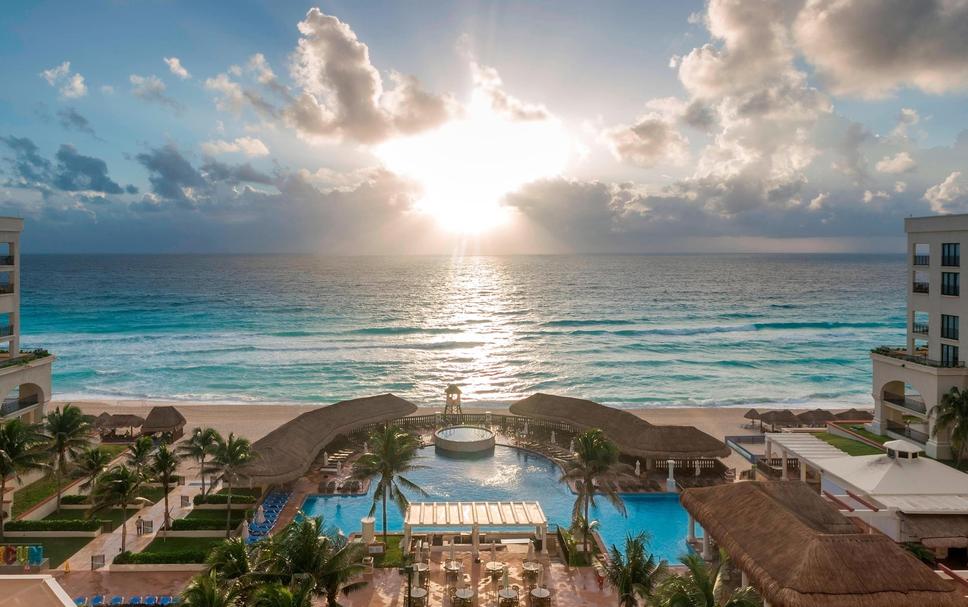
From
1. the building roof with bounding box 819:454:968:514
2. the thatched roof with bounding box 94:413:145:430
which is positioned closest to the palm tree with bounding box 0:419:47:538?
the thatched roof with bounding box 94:413:145:430

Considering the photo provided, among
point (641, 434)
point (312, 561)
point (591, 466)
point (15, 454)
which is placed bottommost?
point (641, 434)

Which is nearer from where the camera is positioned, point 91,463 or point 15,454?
point 15,454

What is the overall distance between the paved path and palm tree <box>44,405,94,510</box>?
3.63 meters

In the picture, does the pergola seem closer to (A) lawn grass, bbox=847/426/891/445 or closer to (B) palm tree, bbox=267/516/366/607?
(B) palm tree, bbox=267/516/366/607

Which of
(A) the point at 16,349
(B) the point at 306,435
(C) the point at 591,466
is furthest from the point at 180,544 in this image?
(A) the point at 16,349

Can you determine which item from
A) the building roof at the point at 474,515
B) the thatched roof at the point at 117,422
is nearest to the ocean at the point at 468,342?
the thatched roof at the point at 117,422

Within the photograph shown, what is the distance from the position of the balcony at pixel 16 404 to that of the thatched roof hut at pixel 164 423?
650 cm

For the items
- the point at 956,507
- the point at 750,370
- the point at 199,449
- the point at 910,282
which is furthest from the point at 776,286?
the point at 199,449

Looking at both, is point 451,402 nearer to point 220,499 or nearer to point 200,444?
point 220,499

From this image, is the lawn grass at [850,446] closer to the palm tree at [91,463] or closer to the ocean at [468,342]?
the ocean at [468,342]

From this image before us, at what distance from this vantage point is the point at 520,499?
3061cm

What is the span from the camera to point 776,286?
169250mm

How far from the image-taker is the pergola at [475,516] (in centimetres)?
2388

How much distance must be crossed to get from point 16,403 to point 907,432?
48406 mm
